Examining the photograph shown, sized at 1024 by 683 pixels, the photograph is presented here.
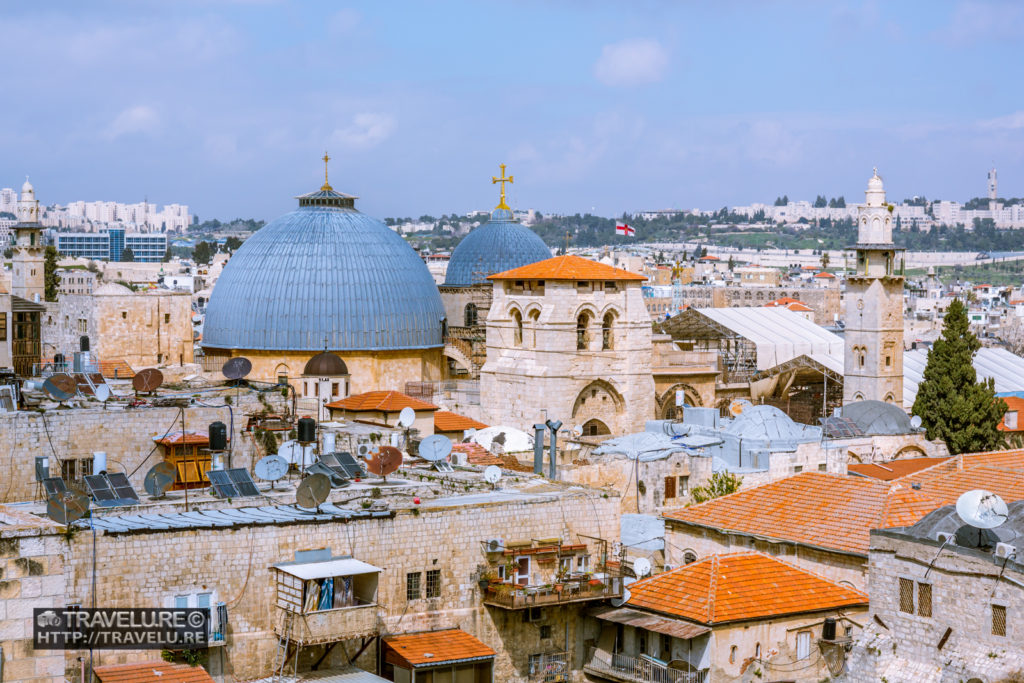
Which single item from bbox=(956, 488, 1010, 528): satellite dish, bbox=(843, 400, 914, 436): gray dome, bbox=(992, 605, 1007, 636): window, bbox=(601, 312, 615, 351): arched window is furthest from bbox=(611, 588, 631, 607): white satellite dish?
bbox=(601, 312, 615, 351): arched window

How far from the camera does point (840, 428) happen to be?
4375 cm

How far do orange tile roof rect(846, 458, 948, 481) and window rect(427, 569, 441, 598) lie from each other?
15759mm

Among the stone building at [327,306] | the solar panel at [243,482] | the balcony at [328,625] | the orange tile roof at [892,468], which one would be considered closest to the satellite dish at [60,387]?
the solar panel at [243,482]

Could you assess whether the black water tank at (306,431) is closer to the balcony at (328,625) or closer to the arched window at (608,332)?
the balcony at (328,625)

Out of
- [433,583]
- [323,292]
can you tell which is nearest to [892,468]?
[433,583]

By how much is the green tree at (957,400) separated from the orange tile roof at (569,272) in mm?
9103

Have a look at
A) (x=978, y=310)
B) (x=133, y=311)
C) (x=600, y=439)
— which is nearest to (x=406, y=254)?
(x=133, y=311)

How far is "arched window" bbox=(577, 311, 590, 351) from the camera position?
46.8 metres

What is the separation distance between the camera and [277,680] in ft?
69.3

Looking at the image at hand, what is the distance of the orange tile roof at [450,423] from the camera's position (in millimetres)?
40719

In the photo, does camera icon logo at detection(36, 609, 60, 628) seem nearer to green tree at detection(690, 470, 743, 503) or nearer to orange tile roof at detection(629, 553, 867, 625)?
orange tile roof at detection(629, 553, 867, 625)

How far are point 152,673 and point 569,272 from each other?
91.9ft

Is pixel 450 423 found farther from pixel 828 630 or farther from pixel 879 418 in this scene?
pixel 828 630

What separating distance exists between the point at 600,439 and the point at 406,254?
45.9ft
